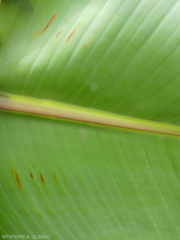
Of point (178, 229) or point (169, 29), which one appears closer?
point (169, 29)

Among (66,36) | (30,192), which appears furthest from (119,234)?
(66,36)

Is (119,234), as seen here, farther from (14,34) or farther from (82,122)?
(14,34)

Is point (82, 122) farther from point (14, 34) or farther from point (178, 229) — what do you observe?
point (178, 229)

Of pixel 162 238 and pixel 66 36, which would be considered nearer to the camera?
pixel 66 36

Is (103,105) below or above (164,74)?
below

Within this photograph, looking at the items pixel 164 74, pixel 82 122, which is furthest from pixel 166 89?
pixel 82 122

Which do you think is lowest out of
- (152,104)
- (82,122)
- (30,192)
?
(30,192)
